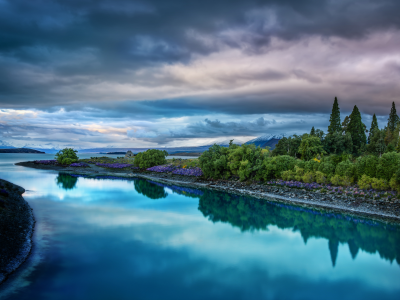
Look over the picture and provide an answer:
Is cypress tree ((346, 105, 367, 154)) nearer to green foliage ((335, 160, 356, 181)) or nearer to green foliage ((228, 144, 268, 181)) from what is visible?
green foliage ((228, 144, 268, 181))

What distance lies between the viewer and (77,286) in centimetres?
1119

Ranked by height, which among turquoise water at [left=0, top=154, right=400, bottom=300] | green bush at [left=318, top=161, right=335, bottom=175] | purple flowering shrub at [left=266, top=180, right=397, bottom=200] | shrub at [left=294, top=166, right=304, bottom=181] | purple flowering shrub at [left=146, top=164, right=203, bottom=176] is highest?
green bush at [left=318, top=161, right=335, bottom=175]

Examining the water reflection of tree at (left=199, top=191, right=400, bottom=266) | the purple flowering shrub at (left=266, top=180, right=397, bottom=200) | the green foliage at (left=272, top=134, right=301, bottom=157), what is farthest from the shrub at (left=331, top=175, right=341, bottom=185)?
the green foliage at (left=272, top=134, right=301, bottom=157)

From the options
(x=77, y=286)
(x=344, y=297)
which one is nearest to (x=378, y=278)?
(x=344, y=297)

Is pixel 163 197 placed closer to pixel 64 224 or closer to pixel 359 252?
pixel 64 224

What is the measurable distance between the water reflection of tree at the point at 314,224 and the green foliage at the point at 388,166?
674 cm

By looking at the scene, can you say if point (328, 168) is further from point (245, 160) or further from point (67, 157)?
point (67, 157)

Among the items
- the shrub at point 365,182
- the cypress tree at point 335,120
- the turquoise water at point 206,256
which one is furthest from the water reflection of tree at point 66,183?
the cypress tree at point 335,120

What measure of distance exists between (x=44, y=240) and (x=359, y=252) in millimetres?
19951

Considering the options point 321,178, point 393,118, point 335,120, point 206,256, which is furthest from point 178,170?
point 393,118

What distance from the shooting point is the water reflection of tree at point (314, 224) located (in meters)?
17.5

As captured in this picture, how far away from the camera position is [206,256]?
15227 millimetres

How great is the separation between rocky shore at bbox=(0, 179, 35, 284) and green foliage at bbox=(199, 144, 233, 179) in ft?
93.6

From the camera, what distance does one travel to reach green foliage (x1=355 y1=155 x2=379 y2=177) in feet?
88.1
